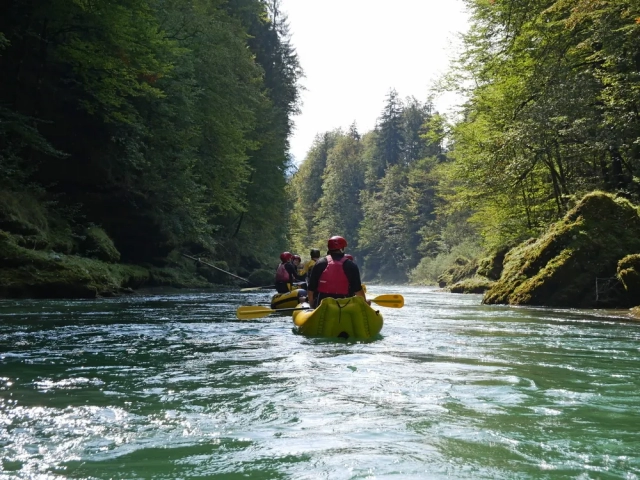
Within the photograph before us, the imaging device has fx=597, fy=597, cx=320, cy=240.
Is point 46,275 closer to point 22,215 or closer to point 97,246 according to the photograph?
point 22,215

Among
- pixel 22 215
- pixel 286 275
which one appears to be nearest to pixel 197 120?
pixel 22 215

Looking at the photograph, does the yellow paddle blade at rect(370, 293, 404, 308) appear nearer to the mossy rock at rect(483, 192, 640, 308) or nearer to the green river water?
the green river water

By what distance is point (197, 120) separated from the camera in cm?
2484

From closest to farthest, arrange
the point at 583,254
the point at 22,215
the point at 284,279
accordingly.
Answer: the point at 284,279, the point at 583,254, the point at 22,215

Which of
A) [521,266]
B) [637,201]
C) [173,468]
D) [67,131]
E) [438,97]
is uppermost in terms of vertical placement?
[438,97]

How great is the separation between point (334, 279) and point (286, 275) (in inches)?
174

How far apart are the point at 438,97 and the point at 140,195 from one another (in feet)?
42.2

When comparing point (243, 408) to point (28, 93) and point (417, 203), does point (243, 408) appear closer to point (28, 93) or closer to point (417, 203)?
point (28, 93)

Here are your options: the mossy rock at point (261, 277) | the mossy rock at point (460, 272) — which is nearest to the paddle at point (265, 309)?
the mossy rock at point (261, 277)

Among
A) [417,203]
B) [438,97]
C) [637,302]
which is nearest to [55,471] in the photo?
[637,302]

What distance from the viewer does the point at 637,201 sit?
16.8 m

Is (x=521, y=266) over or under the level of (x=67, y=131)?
under

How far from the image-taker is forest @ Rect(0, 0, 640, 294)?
15367 mm

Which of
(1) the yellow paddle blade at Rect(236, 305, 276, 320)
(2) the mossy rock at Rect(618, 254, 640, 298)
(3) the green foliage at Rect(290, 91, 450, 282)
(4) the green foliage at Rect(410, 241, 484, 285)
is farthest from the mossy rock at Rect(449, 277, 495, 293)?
(3) the green foliage at Rect(290, 91, 450, 282)
